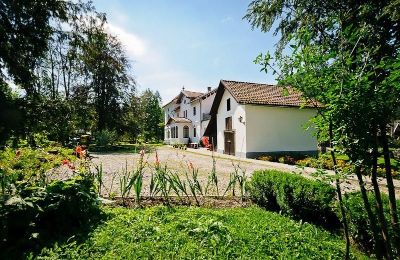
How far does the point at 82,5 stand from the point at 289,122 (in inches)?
705

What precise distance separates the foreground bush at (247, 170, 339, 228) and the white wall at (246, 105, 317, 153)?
1534 cm

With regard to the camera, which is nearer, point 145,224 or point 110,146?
point 145,224

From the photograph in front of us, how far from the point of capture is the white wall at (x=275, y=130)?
71.9ft

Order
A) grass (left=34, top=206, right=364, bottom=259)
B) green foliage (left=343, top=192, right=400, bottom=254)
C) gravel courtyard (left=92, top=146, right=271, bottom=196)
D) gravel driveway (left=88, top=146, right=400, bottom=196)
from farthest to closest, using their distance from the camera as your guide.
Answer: gravel courtyard (left=92, top=146, right=271, bottom=196) < gravel driveway (left=88, top=146, right=400, bottom=196) < green foliage (left=343, top=192, right=400, bottom=254) < grass (left=34, top=206, right=364, bottom=259)

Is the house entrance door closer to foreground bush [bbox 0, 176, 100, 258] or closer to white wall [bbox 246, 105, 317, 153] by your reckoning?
white wall [bbox 246, 105, 317, 153]

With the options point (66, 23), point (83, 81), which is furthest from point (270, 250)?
point (83, 81)

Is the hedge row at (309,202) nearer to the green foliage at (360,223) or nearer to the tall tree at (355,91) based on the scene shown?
the green foliage at (360,223)

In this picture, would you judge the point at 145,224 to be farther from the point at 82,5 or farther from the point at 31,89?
the point at 82,5

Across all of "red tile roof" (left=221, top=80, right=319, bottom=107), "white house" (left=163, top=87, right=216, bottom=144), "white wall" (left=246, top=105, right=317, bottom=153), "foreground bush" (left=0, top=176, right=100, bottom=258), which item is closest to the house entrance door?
"white wall" (left=246, top=105, right=317, bottom=153)

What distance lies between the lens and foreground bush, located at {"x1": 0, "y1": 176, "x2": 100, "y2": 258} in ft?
13.0

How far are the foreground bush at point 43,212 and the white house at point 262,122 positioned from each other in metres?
16.6

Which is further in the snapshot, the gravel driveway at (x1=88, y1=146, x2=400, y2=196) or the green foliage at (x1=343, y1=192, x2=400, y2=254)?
the gravel driveway at (x1=88, y1=146, x2=400, y2=196)

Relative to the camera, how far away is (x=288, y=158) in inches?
757

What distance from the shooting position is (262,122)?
22.2m
